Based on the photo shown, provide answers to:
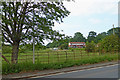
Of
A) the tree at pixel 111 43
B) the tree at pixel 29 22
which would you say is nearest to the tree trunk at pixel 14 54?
the tree at pixel 29 22

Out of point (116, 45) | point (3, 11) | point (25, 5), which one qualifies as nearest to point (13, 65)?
point (3, 11)

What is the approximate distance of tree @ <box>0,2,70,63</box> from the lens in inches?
383

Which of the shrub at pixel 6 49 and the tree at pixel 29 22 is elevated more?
the tree at pixel 29 22

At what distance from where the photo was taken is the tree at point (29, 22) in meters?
9.73

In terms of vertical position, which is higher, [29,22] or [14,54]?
[29,22]

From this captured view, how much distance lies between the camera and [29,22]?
992cm

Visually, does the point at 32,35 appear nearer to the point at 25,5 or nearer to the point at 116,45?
the point at 25,5

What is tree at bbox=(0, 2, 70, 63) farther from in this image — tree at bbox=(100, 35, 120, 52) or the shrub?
tree at bbox=(100, 35, 120, 52)

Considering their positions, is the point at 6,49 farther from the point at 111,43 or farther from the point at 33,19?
the point at 111,43

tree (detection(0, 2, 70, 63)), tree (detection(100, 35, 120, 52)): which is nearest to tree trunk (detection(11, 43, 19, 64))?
tree (detection(0, 2, 70, 63))

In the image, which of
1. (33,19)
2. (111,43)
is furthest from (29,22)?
(111,43)

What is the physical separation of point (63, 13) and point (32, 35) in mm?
3159

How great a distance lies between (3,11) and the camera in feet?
30.2

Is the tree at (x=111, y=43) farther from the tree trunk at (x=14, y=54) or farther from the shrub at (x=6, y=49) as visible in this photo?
the shrub at (x=6, y=49)
